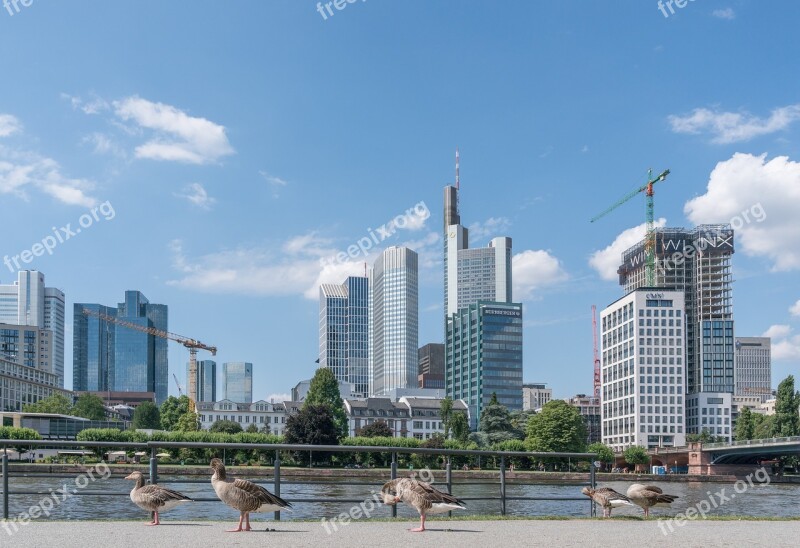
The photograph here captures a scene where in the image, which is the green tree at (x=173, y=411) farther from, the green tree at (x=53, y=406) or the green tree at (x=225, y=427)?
the green tree at (x=53, y=406)

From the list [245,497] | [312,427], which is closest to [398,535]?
[245,497]

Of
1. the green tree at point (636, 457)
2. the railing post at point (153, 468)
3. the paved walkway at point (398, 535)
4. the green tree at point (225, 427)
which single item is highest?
the railing post at point (153, 468)

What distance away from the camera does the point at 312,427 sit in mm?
112438

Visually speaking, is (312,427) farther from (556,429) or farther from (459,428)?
(556,429)

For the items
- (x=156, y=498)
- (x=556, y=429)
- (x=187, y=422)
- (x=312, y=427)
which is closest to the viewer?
(x=156, y=498)

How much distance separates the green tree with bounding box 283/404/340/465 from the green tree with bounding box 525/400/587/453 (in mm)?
30021

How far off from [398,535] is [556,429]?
116443 millimetres

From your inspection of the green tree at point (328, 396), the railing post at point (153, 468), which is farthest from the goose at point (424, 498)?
the green tree at point (328, 396)

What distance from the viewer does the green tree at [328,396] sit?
12875 cm

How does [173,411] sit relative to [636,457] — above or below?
above

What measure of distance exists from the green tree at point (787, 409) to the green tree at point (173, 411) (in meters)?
103

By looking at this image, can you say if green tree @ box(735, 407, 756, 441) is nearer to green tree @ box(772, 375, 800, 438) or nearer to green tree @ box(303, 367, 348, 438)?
green tree @ box(772, 375, 800, 438)

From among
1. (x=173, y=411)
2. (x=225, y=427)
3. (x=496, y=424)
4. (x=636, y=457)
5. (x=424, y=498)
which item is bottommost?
(x=636, y=457)

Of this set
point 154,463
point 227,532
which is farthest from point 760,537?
point 154,463
